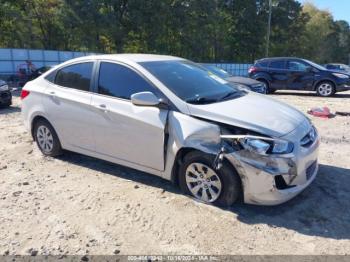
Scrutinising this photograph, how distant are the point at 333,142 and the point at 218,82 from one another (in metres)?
3.13

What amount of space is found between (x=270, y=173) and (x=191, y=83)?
1641 mm

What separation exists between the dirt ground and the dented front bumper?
0.88 feet

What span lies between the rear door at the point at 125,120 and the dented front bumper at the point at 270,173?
1000mm

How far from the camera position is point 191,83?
478 centimetres

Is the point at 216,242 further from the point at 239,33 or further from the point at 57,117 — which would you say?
the point at 239,33

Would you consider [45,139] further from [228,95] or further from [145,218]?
[228,95]

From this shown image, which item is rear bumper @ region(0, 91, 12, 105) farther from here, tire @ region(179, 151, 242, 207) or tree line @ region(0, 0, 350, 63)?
tree line @ region(0, 0, 350, 63)

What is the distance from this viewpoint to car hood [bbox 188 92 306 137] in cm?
399

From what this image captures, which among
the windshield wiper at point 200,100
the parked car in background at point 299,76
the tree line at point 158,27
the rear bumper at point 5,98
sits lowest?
the rear bumper at point 5,98

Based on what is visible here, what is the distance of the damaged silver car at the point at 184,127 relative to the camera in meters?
3.91

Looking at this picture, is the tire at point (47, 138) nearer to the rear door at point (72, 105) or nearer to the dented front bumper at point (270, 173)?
the rear door at point (72, 105)

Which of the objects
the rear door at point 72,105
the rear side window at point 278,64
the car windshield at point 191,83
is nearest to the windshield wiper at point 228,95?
the car windshield at point 191,83

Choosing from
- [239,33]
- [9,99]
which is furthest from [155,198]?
[239,33]

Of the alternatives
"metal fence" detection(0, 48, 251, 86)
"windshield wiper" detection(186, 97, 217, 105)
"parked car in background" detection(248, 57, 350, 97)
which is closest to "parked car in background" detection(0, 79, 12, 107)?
"metal fence" detection(0, 48, 251, 86)
